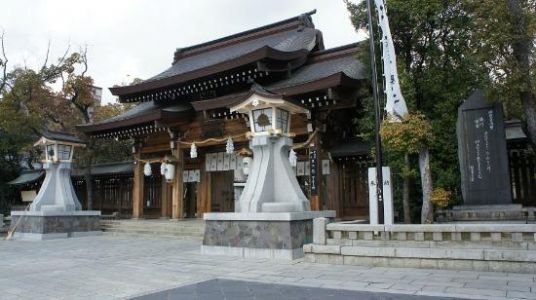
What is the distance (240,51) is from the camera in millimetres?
22891

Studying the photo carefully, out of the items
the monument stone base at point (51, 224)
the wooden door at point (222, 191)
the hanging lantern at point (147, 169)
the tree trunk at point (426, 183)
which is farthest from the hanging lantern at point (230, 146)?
the tree trunk at point (426, 183)

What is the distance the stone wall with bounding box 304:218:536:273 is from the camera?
7328 millimetres

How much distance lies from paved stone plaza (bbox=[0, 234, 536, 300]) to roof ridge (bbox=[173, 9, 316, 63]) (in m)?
15.4

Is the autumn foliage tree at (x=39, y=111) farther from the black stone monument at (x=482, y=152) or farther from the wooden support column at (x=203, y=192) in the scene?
the black stone monument at (x=482, y=152)

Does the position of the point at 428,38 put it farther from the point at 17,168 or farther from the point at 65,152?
the point at 17,168

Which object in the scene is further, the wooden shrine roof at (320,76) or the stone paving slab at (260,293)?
the wooden shrine roof at (320,76)

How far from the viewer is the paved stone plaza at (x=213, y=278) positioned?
615 centimetres

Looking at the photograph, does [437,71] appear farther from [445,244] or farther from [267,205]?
[267,205]

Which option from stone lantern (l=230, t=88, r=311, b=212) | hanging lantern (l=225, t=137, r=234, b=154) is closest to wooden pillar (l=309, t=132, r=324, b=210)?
hanging lantern (l=225, t=137, r=234, b=154)

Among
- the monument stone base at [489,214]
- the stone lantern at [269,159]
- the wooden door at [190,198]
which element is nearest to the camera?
the stone lantern at [269,159]

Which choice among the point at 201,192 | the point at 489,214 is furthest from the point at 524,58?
the point at 201,192

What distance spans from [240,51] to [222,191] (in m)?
→ 7.68

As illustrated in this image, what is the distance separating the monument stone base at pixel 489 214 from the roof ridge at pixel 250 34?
45.6ft

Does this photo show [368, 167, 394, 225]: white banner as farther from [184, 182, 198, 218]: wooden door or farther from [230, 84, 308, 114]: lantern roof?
[184, 182, 198, 218]: wooden door
